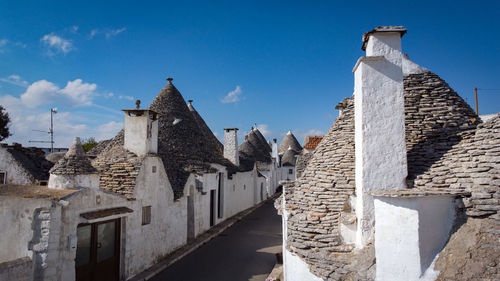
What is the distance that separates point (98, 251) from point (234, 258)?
5.40 metres

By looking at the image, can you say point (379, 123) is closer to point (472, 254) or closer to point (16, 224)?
point (472, 254)

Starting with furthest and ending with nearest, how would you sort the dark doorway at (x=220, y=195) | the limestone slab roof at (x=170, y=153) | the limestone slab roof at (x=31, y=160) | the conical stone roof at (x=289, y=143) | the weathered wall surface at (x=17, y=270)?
the conical stone roof at (x=289, y=143)
the dark doorway at (x=220, y=195)
the limestone slab roof at (x=31, y=160)
the limestone slab roof at (x=170, y=153)
the weathered wall surface at (x=17, y=270)

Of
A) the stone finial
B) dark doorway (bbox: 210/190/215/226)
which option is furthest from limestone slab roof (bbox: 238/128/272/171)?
the stone finial

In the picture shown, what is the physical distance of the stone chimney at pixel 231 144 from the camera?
22156mm

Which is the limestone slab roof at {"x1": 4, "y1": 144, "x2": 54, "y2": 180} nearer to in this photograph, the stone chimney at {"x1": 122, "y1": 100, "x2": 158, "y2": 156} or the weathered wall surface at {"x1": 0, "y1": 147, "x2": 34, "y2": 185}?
the weathered wall surface at {"x1": 0, "y1": 147, "x2": 34, "y2": 185}

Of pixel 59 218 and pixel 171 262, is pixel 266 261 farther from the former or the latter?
pixel 59 218

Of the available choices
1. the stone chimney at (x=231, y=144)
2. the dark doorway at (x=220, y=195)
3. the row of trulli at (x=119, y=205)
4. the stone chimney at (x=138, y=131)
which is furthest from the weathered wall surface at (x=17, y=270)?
the stone chimney at (x=231, y=144)

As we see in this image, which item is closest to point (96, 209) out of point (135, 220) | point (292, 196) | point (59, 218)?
point (59, 218)

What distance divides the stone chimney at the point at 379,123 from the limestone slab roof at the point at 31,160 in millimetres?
12710

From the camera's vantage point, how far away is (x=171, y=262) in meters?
11.3

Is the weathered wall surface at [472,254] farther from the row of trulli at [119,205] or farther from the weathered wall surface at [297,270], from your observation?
the row of trulli at [119,205]

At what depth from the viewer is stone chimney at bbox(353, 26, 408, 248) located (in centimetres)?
567

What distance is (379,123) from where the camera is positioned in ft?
18.9

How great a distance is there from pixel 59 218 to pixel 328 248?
5775 mm
